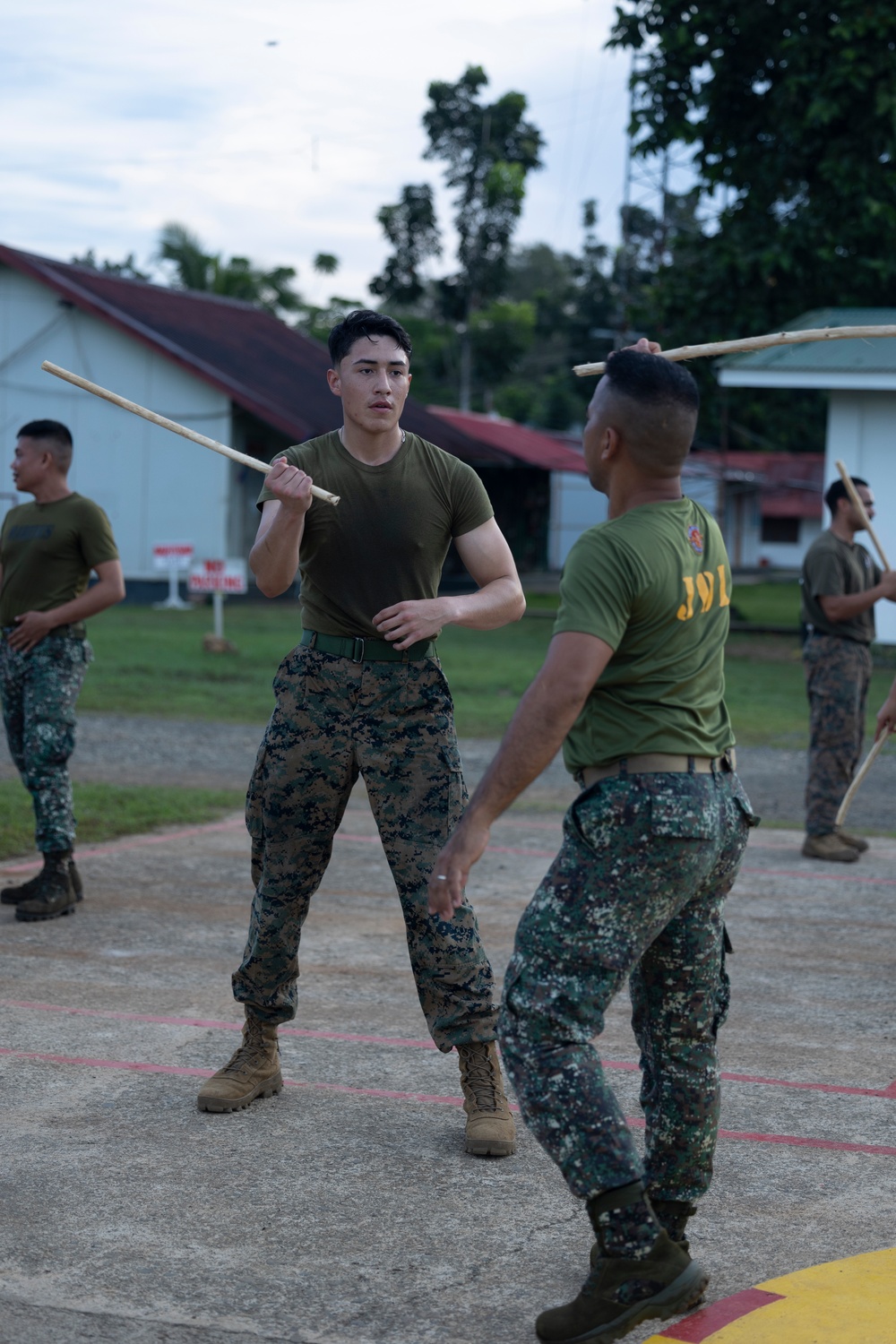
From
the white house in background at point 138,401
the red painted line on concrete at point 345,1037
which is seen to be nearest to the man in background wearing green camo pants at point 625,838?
the red painted line on concrete at point 345,1037

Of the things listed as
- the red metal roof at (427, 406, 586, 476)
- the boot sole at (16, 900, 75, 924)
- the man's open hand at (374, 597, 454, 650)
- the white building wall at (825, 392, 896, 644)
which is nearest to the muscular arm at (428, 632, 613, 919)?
the man's open hand at (374, 597, 454, 650)

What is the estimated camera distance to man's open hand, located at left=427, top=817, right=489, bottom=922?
10.5ft

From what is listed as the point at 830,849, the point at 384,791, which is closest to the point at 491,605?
the point at 384,791

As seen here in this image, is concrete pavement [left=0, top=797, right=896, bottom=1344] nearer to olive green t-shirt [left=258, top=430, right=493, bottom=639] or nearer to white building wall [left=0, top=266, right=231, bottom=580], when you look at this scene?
olive green t-shirt [left=258, top=430, right=493, bottom=639]

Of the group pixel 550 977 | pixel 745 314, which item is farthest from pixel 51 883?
pixel 745 314

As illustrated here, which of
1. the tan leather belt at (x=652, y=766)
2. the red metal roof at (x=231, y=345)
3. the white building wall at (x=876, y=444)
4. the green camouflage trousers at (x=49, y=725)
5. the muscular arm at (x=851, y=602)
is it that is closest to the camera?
the tan leather belt at (x=652, y=766)

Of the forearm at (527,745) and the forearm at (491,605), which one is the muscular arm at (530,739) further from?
the forearm at (491,605)

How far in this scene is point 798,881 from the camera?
8.23m

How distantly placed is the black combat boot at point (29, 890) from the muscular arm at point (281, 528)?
316cm

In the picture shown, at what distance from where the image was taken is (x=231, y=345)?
100ft

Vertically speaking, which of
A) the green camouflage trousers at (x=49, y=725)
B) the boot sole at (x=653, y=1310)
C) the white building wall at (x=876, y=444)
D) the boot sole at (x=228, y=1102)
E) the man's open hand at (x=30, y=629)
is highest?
the white building wall at (x=876, y=444)

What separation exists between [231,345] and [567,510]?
1586 centimetres

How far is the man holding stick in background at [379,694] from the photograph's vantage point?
4391 millimetres

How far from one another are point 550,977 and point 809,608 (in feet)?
19.3
